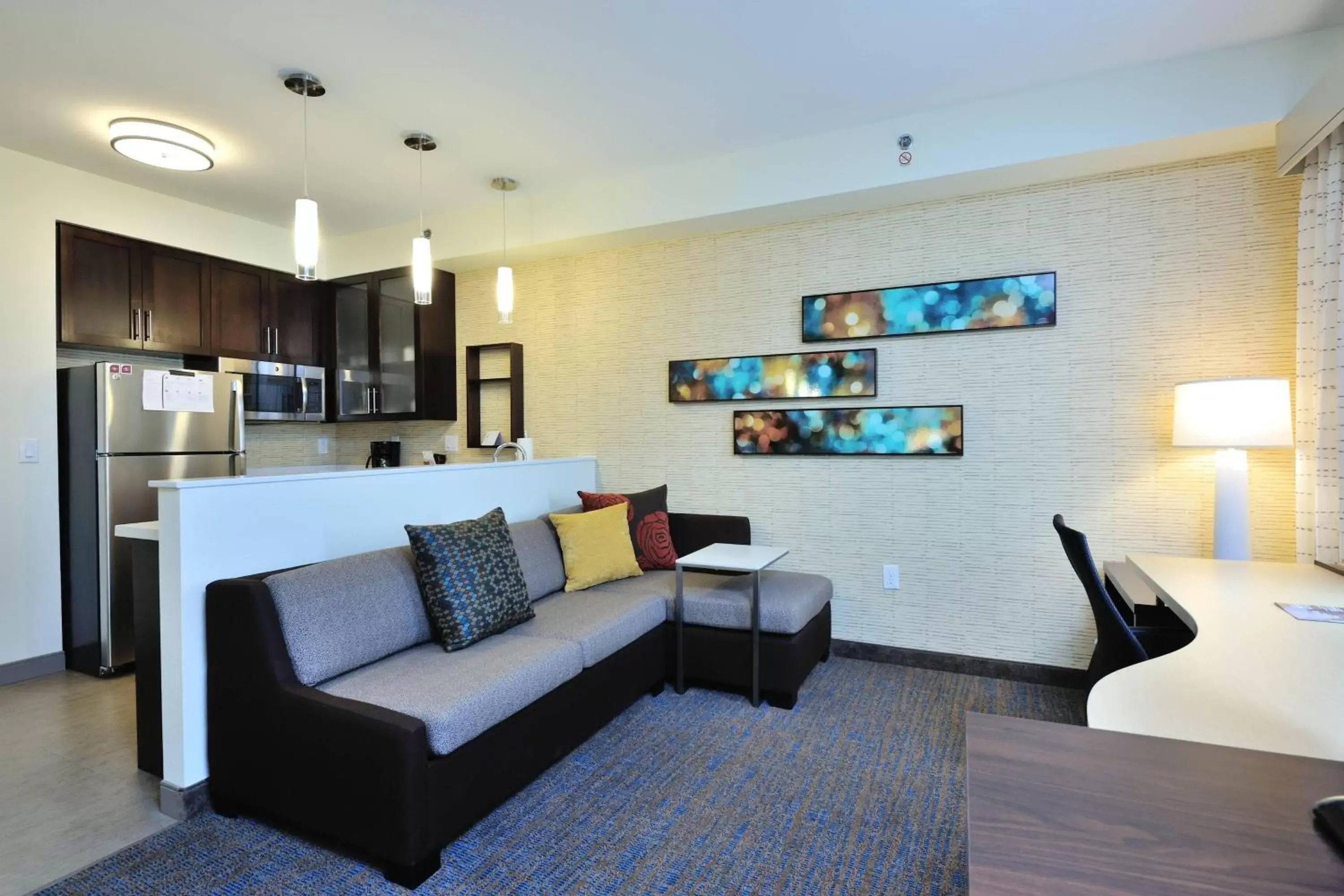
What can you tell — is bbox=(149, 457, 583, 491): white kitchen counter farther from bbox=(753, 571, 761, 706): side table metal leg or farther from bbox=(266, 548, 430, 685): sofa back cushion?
bbox=(753, 571, 761, 706): side table metal leg

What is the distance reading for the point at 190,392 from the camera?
367 cm

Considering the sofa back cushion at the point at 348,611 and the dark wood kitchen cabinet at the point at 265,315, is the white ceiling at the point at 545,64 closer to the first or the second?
the dark wood kitchen cabinet at the point at 265,315

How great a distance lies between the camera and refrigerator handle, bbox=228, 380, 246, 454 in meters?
3.88

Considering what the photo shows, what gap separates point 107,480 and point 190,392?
61cm

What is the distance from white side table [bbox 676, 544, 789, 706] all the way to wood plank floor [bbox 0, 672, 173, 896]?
1904 mm

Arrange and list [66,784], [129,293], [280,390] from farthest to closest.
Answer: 1. [280,390]
2. [129,293]
3. [66,784]

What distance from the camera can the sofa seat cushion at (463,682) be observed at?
181 cm

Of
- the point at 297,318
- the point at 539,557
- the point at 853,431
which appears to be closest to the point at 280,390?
the point at 297,318

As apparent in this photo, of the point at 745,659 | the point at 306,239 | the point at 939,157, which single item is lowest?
the point at 745,659

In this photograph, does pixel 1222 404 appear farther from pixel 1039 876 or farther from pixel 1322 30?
pixel 1039 876

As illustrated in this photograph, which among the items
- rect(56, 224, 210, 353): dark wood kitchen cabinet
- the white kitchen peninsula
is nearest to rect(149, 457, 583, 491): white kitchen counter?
the white kitchen peninsula

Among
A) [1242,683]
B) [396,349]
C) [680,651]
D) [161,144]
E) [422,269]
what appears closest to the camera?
[1242,683]

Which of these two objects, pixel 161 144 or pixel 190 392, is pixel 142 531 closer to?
pixel 190 392

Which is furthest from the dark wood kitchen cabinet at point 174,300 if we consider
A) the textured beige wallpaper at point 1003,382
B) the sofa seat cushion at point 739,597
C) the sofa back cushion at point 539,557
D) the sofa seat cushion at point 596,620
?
the sofa seat cushion at point 739,597
